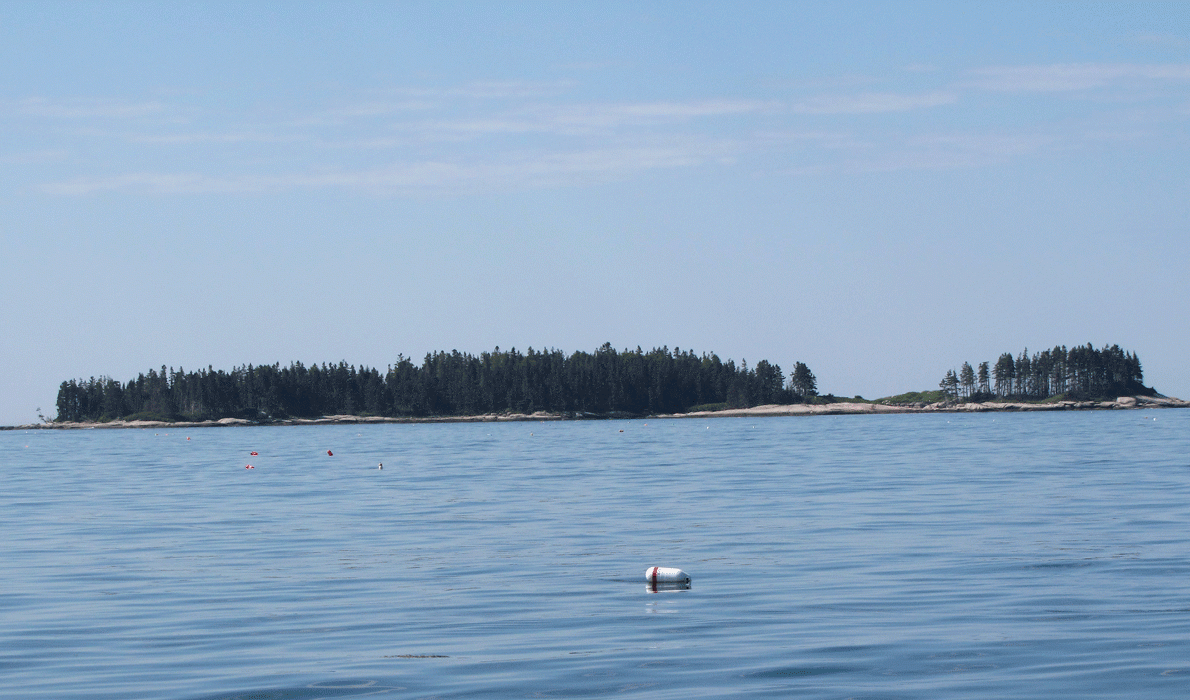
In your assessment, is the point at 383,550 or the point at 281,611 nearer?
the point at 281,611

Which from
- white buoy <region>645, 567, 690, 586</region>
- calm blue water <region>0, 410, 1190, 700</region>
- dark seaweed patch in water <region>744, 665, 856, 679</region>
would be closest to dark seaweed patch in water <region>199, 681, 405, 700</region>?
calm blue water <region>0, 410, 1190, 700</region>

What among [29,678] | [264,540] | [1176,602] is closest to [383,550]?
[264,540]

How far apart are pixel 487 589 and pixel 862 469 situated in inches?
1606

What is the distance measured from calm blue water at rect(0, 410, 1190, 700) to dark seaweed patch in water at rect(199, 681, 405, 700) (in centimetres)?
5

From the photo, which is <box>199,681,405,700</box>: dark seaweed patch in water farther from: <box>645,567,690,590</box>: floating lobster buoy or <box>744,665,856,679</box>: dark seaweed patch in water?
<box>645,567,690,590</box>: floating lobster buoy

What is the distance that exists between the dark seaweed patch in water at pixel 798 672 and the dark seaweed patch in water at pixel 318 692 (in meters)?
4.60

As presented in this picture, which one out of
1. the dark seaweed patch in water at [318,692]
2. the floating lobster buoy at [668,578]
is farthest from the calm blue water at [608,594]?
the floating lobster buoy at [668,578]

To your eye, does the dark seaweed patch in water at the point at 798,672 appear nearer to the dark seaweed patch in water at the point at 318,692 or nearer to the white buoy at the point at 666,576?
the dark seaweed patch in water at the point at 318,692

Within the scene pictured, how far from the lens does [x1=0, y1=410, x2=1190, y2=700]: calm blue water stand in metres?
15.8

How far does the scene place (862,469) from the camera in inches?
2411

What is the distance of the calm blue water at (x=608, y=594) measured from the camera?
15789 millimetres

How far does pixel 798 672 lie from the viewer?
1582cm

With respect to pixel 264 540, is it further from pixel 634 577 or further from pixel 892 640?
pixel 892 640

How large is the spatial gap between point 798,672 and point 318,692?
611 cm
